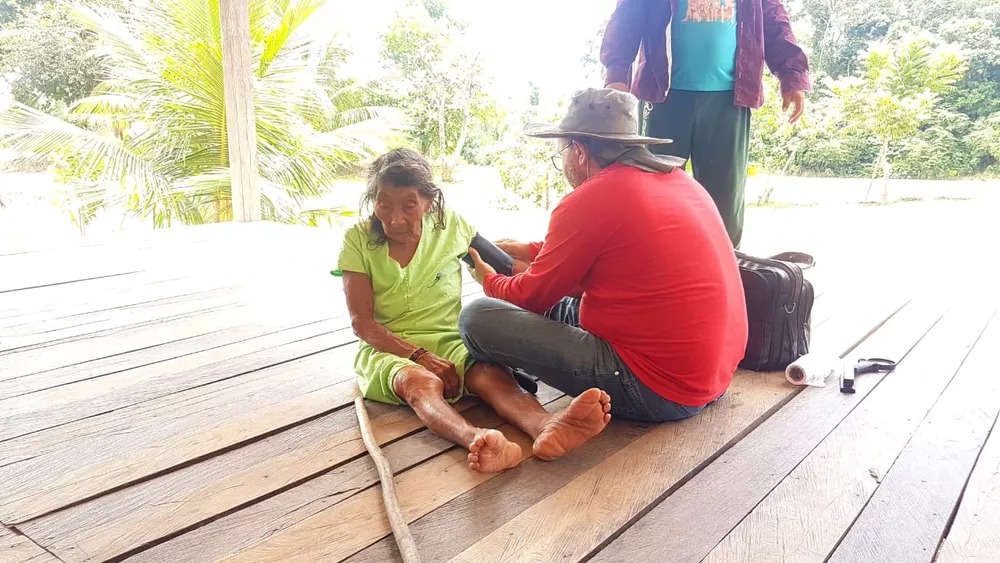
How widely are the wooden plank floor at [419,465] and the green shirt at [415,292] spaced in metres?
0.11

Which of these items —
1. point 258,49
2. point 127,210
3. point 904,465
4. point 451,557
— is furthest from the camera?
point 127,210

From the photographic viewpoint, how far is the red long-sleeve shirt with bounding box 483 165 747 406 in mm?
1646

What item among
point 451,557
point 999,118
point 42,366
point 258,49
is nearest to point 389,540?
point 451,557

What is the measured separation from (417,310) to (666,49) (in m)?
1.31

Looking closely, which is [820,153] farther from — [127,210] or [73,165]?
[73,165]

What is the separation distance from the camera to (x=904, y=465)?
1630 millimetres

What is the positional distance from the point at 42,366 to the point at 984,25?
29.7 ft

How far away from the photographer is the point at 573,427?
5.15ft

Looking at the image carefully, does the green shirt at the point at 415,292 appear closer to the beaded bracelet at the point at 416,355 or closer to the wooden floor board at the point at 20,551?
the beaded bracelet at the point at 416,355

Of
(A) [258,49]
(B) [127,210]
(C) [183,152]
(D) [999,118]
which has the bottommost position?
(B) [127,210]

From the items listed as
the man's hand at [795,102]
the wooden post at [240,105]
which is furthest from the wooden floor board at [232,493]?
the wooden post at [240,105]

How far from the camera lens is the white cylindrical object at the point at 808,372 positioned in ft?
6.95

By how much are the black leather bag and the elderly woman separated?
2.65 ft

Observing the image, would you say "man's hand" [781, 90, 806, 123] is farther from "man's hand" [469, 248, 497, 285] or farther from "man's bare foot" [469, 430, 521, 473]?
"man's bare foot" [469, 430, 521, 473]
